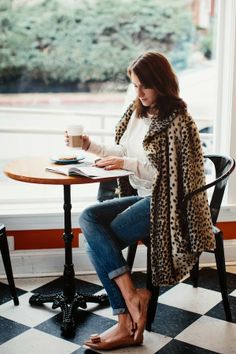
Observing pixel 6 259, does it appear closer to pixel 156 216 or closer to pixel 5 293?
pixel 5 293

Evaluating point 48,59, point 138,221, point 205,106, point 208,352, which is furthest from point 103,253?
point 48,59

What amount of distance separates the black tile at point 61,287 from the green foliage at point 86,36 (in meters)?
2.43

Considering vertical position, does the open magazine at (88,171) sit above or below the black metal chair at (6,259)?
above

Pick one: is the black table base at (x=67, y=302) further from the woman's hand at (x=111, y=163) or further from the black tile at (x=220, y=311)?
the woman's hand at (x=111, y=163)

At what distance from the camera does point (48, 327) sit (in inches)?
101

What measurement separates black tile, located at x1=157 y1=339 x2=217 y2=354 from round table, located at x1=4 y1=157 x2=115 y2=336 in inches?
16.5

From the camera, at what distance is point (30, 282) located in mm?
3098

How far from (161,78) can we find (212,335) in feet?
3.70

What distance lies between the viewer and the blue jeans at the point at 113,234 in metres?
2.39

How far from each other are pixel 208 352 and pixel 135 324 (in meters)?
0.32

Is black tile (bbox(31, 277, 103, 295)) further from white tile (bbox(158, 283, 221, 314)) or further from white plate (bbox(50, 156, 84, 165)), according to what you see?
white plate (bbox(50, 156, 84, 165))

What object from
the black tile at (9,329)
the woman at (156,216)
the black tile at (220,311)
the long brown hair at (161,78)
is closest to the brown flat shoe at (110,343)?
the woman at (156,216)

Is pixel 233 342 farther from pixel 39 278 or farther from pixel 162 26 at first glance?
pixel 162 26

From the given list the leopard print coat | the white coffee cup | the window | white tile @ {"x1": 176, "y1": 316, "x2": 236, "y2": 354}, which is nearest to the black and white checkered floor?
white tile @ {"x1": 176, "y1": 316, "x2": 236, "y2": 354}
